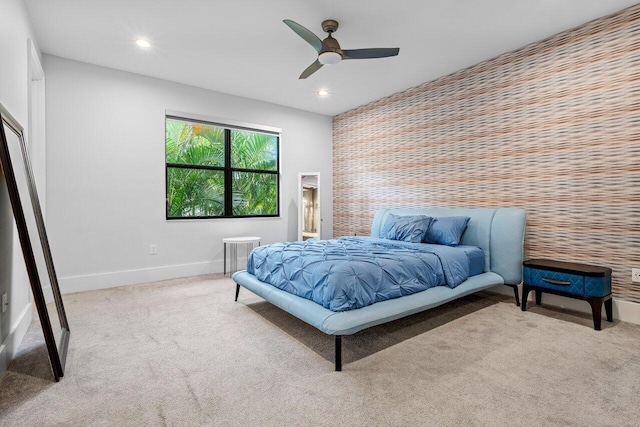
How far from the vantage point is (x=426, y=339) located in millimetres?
2418

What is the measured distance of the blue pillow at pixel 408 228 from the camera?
3771 millimetres

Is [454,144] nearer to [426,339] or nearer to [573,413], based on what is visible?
[426,339]

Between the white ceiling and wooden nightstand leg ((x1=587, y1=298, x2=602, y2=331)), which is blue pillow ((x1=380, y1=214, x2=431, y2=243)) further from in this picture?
the white ceiling

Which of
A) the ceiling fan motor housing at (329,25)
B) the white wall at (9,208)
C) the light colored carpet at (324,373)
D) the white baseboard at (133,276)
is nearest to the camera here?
the light colored carpet at (324,373)

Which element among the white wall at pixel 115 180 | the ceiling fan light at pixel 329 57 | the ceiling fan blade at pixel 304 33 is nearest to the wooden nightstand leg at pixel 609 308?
the ceiling fan light at pixel 329 57

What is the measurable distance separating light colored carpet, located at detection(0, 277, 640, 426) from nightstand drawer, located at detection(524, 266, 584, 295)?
30cm

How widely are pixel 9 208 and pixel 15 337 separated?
0.88 m

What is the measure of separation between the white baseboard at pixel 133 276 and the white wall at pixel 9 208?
3.55 ft

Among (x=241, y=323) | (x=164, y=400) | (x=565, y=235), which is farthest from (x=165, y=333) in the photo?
(x=565, y=235)

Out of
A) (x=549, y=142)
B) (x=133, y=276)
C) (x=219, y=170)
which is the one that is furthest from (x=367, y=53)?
(x=133, y=276)

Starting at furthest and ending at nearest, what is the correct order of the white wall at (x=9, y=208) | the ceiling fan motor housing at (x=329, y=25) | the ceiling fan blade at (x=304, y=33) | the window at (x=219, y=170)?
the window at (x=219, y=170) < the ceiling fan motor housing at (x=329, y=25) < the ceiling fan blade at (x=304, y=33) < the white wall at (x=9, y=208)

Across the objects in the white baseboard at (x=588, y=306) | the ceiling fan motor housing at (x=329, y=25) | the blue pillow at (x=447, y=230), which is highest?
the ceiling fan motor housing at (x=329, y=25)

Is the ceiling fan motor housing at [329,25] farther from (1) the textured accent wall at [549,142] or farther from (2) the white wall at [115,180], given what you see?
(2) the white wall at [115,180]

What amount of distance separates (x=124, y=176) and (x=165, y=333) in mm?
2403
